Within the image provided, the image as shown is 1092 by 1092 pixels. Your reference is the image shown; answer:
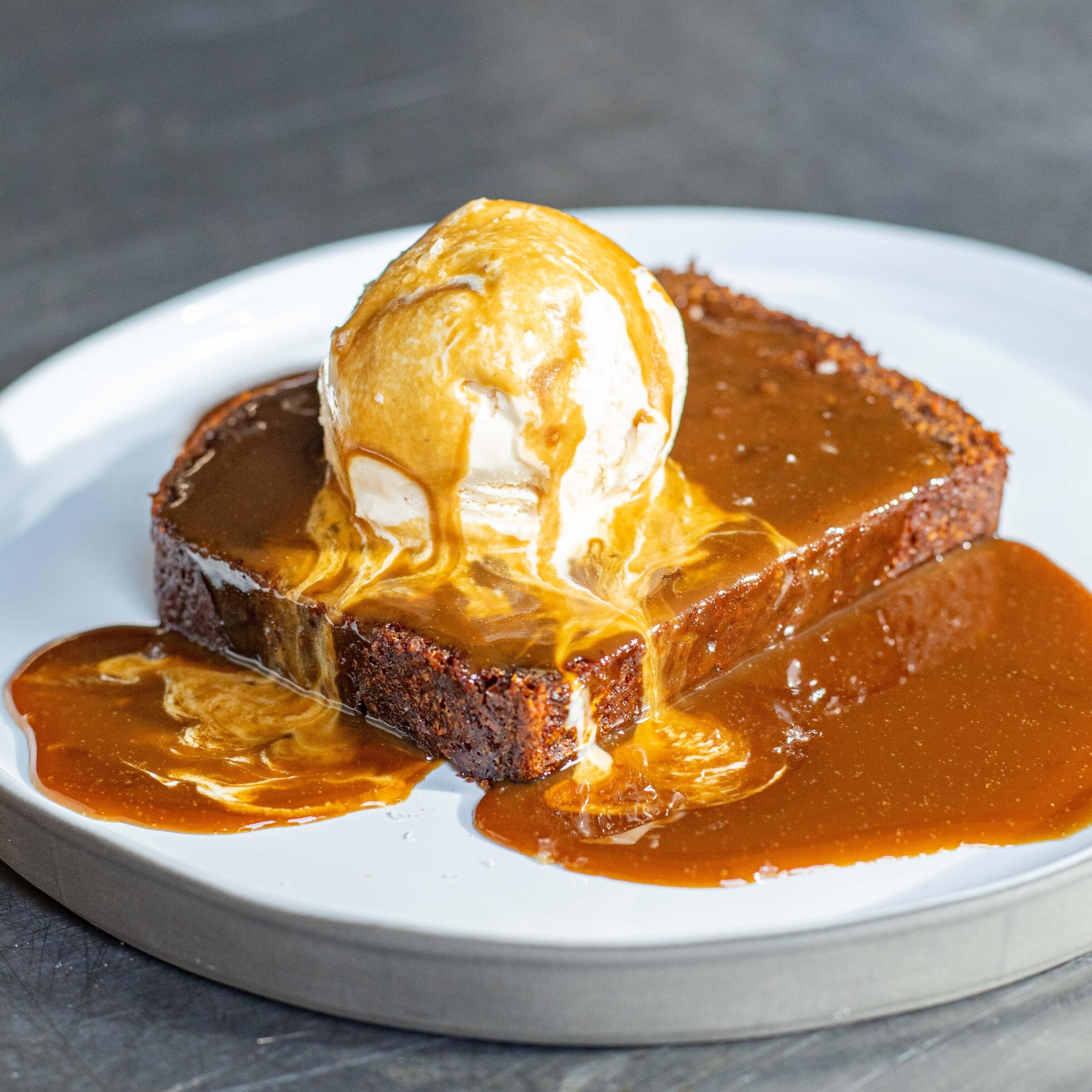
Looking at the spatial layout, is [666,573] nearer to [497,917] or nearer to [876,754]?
[876,754]

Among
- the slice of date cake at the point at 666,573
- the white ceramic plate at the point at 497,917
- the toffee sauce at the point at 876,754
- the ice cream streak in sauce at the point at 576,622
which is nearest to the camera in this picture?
the white ceramic plate at the point at 497,917

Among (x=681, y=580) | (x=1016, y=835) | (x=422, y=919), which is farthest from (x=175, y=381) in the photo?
(x=1016, y=835)

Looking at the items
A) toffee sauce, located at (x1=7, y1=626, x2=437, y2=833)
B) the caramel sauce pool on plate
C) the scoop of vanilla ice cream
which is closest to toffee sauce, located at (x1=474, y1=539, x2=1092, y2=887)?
the caramel sauce pool on plate

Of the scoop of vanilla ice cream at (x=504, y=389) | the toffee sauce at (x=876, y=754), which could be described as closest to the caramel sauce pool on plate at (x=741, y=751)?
the toffee sauce at (x=876, y=754)

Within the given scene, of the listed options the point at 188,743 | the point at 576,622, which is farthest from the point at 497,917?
the point at 188,743

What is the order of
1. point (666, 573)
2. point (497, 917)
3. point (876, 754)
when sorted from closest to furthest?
point (497, 917) < point (876, 754) < point (666, 573)

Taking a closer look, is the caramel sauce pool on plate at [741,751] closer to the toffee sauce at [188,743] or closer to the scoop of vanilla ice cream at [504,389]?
the toffee sauce at [188,743]
